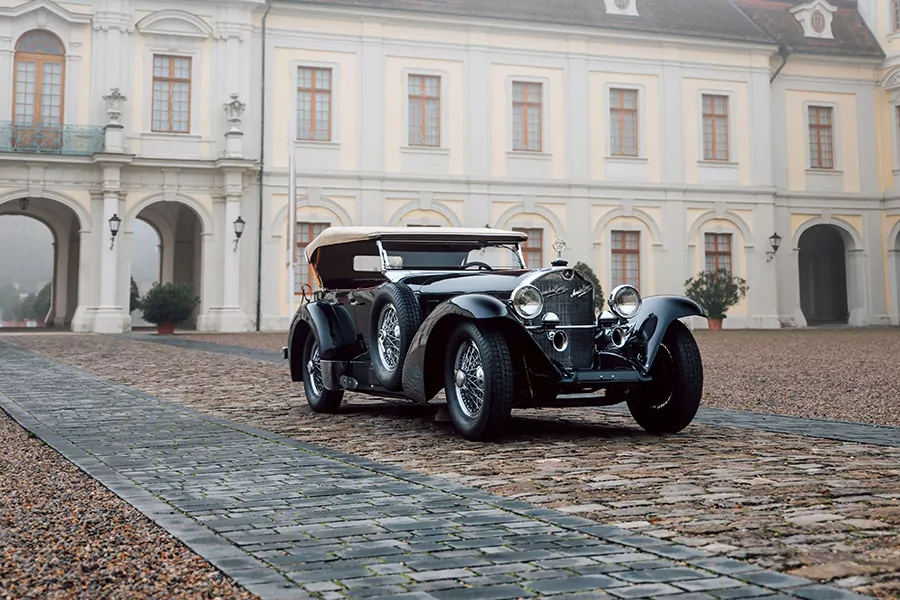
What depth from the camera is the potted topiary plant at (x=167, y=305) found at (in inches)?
956

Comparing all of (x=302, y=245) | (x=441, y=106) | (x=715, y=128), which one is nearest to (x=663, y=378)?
(x=302, y=245)

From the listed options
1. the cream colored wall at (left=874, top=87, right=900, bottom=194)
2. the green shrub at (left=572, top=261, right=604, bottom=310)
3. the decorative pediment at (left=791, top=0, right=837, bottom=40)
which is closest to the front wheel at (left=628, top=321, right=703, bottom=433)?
the green shrub at (left=572, top=261, right=604, bottom=310)

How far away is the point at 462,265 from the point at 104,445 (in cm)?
311

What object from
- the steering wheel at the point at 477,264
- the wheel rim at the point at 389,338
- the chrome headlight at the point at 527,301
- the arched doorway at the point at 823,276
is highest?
the arched doorway at the point at 823,276

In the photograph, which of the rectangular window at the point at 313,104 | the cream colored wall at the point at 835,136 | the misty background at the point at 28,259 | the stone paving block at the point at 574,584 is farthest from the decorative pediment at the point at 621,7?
the stone paving block at the point at 574,584

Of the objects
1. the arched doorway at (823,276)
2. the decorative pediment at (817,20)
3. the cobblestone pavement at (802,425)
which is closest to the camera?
the cobblestone pavement at (802,425)

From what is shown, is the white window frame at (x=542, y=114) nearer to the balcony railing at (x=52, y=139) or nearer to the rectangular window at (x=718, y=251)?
the rectangular window at (x=718, y=251)

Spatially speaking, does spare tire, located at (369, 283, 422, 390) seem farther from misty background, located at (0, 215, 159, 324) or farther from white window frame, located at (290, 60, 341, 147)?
misty background, located at (0, 215, 159, 324)

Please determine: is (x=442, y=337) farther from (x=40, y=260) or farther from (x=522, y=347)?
(x=40, y=260)

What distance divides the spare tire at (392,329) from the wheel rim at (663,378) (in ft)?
5.23

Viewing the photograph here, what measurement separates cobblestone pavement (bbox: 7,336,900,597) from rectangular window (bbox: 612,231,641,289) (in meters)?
23.0

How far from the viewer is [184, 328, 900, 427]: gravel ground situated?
7.97 m

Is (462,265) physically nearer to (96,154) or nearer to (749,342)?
(749,342)

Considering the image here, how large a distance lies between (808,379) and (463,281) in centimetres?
614
